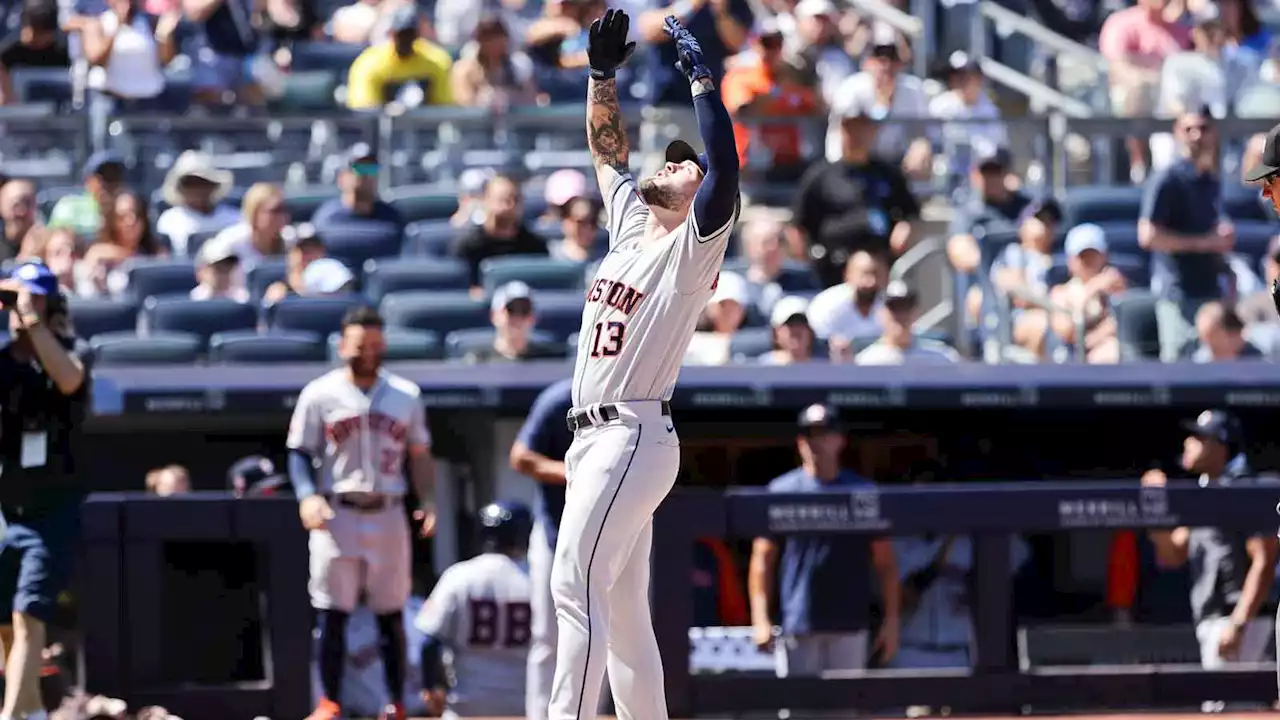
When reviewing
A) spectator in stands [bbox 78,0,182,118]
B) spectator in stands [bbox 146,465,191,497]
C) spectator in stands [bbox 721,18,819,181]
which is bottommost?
spectator in stands [bbox 146,465,191,497]

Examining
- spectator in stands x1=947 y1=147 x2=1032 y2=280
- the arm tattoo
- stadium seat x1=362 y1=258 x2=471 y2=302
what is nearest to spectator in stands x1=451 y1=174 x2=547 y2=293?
stadium seat x1=362 y1=258 x2=471 y2=302

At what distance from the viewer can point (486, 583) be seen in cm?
818

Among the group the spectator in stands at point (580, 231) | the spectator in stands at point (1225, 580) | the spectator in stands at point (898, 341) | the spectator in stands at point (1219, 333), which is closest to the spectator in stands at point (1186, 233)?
the spectator in stands at point (1219, 333)

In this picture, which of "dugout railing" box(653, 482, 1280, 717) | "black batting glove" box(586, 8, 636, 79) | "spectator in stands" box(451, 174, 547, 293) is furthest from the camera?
"spectator in stands" box(451, 174, 547, 293)

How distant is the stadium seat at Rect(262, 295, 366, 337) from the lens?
10047mm

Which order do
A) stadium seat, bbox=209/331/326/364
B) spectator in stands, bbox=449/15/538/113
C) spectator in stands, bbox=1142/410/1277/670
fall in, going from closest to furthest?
spectator in stands, bbox=1142/410/1277/670, stadium seat, bbox=209/331/326/364, spectator in stands, bbox=449/15/538/113

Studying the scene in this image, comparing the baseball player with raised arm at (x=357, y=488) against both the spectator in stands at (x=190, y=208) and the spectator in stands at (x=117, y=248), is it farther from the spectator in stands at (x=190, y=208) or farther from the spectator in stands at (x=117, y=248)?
the spectator in stands at (x=190, y=208)

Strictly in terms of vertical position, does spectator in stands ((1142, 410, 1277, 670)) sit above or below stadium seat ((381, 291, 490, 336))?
below

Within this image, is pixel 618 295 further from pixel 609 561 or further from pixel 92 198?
pixel 92 198

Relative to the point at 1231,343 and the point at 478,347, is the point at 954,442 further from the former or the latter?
the point at 478,347

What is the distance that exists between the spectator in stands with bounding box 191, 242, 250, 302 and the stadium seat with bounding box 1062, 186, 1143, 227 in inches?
157

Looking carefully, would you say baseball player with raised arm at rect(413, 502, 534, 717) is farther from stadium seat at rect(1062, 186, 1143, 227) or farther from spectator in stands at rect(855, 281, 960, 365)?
stadium seat at rect(1062, 186, 1143, 227)

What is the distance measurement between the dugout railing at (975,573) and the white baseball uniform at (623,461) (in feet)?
7.66

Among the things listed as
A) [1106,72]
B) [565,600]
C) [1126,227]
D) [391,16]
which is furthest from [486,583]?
[1106,72]
